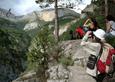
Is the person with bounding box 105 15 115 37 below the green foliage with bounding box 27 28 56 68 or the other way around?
the other way around

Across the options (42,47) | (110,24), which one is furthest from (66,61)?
(110,24)

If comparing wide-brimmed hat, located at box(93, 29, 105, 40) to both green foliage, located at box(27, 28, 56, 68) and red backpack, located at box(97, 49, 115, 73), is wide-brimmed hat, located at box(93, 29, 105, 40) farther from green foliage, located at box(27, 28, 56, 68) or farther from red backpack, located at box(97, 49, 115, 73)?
green foliage, located at box(27, 28, 56, 68)

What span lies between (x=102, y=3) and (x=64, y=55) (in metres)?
31.5

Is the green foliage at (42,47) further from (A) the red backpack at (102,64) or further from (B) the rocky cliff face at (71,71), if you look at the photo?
(A) the red backpack at (102,64)

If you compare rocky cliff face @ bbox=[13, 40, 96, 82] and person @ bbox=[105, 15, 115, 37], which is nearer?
person @ bbox=[105, 15, 115, 37]

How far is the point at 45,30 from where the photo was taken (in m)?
18.6

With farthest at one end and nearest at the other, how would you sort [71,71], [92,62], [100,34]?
[71,71]
[100,34]
[92,62]

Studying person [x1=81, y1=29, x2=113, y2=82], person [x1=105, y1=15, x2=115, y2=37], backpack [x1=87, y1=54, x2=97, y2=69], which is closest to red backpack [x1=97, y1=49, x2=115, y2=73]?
person [x1=81, y1=29, x2=113, y2=82]

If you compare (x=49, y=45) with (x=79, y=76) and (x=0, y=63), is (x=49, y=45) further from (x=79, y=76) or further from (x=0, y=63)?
(x=0, y=63)

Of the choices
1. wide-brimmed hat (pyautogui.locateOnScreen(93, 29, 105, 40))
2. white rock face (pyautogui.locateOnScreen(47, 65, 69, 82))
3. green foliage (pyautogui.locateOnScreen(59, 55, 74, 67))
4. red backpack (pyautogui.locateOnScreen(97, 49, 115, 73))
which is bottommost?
white rock face (pyautogui.locateOnScreen(47, 65, 69, 82))

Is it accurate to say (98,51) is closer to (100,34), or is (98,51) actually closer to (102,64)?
(102,64)

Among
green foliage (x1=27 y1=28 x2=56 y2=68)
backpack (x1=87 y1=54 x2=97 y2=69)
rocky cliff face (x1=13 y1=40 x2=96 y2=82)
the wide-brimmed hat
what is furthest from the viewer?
green foliage (x1=27 y1=28 x2=56 y2=68)

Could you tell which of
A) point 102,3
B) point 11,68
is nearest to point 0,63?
point 11,68

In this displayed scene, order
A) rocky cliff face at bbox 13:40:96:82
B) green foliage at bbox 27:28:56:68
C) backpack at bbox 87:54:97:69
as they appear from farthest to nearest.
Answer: green foliage at bbox 27:28:56:68, rocky cliff face at bbox 13:40:96:82, backpack at bbox 87:54:97:69
